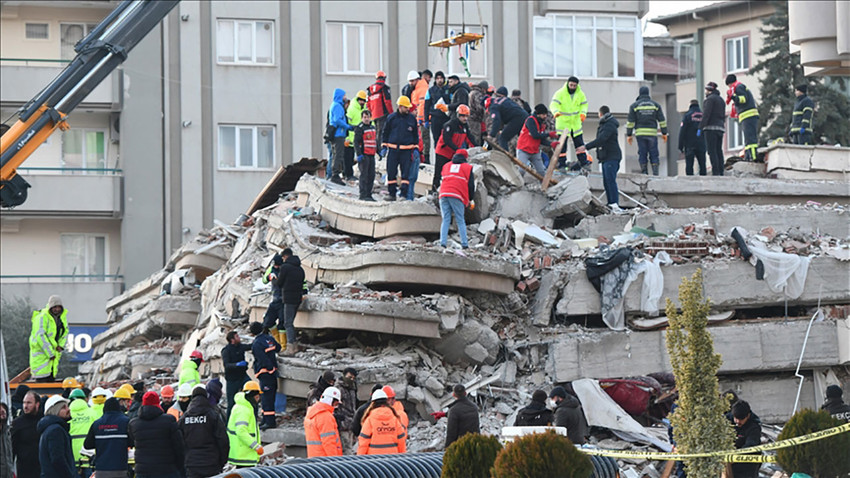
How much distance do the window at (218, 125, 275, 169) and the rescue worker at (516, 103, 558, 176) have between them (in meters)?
18.8

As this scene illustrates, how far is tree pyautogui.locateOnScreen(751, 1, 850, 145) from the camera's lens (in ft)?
153

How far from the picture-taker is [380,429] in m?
16.4

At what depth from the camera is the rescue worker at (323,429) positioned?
17.0 m

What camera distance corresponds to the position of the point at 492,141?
25.2 metres

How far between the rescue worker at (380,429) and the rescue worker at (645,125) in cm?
1191

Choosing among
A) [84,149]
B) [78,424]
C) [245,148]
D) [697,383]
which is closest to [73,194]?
[84,149]

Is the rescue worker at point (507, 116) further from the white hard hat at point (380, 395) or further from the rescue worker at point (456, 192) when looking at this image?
the white hard hat at point (380, 395)

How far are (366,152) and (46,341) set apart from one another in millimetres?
6557

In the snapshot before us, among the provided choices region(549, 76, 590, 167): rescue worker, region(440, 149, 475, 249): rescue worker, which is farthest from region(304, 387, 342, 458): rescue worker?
region(549, 76, 590, 167): rescue worker

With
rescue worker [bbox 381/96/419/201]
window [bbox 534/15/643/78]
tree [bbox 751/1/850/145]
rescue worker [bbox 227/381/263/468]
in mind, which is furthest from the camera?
tree [bbox 751/1/850/145]

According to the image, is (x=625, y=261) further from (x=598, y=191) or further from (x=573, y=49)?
(x=573, y=49)

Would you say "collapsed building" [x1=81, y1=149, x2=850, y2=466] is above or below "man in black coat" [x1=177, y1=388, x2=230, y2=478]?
above

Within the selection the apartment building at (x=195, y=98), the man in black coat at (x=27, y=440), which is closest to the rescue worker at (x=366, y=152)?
the man in black coat at (x=27, y=440)

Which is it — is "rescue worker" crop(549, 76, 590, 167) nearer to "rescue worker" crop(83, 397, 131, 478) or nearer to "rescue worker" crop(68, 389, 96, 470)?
"rescue worker" crop(68, 389, 96, 470)
